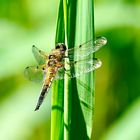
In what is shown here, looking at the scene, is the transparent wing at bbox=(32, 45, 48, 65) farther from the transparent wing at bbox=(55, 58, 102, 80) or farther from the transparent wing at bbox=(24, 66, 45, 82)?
the transparent wing at bbox=(55, 58, 102, 80)

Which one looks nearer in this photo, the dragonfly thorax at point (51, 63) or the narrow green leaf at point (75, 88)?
the narrow green leaf at point (75, 88)

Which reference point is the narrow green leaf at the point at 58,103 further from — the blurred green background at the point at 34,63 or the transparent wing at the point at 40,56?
the blurred green background at the point at 34,63

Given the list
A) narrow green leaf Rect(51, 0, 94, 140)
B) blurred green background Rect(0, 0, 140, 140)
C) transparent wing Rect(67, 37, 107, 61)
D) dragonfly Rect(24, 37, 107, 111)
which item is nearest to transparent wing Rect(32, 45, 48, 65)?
dragonfly Rect(24, 37, 107, 111)

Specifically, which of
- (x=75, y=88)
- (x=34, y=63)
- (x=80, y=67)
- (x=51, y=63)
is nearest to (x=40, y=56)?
(x=51, y=63)

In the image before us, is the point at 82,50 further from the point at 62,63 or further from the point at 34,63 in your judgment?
the point at 34,63

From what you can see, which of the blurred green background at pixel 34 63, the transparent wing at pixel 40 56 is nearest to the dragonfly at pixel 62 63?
the transparent wing at pixel 40 56

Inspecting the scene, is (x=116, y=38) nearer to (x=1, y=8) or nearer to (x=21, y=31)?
(x=21, y=31)
